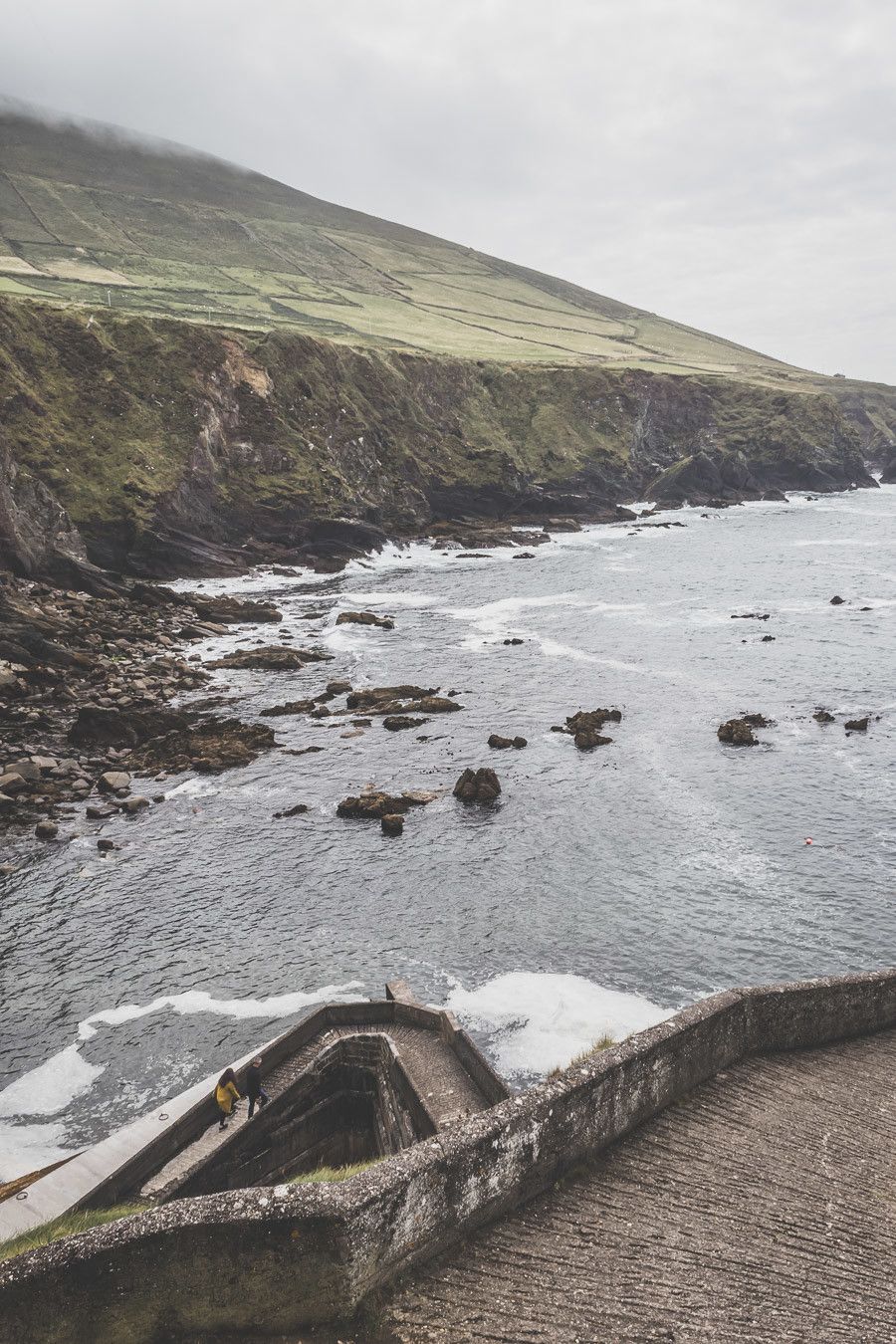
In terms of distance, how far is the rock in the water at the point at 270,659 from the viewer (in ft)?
166

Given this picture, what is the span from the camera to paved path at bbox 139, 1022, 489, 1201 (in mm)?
14312

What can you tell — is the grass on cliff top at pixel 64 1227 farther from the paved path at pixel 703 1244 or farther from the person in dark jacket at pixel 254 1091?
the paved path at pixel 703 1244

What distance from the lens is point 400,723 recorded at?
137 feet

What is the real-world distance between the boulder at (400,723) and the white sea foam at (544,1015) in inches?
765

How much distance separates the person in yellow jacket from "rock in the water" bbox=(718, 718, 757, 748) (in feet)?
95.0

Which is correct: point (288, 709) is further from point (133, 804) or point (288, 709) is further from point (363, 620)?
point (363, 620)

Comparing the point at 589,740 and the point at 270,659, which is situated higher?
the point at 589,740

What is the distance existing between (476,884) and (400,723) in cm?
1499

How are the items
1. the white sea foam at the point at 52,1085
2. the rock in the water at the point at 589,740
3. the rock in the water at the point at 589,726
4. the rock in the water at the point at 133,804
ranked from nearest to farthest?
the white sea foam at the point at 52,1085
the rock in the water at the point at 133,804
the rock in the water at the point at 589,740
the rock in the water at the point at 589,726

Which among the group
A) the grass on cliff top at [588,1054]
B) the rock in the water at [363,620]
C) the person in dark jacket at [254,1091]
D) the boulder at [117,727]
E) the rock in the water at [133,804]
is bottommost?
the rock in the water at [133,804]

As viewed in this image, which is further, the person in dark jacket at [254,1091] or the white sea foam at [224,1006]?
the white sea foam at [224,1006]

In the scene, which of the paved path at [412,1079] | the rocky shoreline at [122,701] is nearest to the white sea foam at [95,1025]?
the paved path at [412,1079]

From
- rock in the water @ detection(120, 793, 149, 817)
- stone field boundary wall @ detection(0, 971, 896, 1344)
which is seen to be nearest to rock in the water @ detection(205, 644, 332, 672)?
rock in the water @ detection(120, 793, 149, 817)

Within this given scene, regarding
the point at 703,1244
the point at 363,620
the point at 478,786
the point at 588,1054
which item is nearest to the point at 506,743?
the point at 478,786
